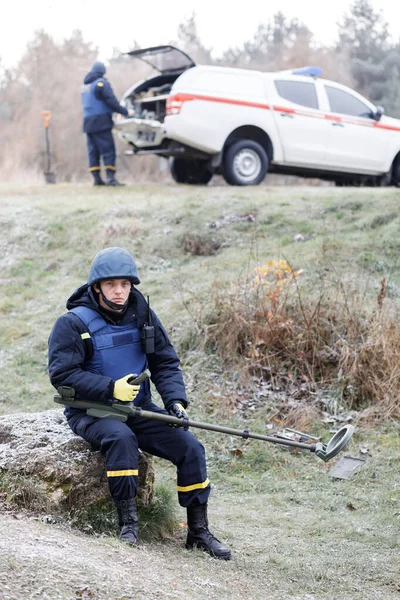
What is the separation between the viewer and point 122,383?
14.5 ft

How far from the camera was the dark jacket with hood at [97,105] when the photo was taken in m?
12.6

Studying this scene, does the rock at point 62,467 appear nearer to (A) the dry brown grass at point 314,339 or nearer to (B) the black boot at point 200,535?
(B) the black boot at point 200,535

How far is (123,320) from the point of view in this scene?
182 inches

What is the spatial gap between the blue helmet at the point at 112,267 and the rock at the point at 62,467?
91 centimetres

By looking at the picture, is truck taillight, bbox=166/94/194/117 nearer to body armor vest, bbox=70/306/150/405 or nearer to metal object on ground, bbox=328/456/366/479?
metal object on ground, bbox=328/456/366/479

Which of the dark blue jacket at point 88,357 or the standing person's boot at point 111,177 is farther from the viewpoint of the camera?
the standing person's boot at point 111,177

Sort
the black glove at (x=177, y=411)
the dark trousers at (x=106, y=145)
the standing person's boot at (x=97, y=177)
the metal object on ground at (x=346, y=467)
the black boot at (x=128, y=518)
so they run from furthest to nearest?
1. the standing person's boot at (x=97, y=177)
2. the dark trousers at (x=106, y=145)
3. the metal object on ground at (x=346, y=467)
4. the black glove at (x=177, y=411)
5. the black boot at (x=128, y=518)

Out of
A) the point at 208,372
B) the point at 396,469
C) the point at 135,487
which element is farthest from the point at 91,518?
the point at 208,372

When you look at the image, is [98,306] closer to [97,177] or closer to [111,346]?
[111,346]

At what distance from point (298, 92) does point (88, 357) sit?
29.3ft

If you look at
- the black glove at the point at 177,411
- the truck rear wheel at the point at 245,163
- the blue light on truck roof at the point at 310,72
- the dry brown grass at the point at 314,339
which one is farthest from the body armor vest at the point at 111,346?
the blue light on truck roof at the point at 310,72

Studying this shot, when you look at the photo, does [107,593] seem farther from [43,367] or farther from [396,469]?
[43,367]

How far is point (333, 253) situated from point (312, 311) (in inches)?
69.2

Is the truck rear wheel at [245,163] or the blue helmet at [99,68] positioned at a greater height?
the blue helmet at [99,68]
